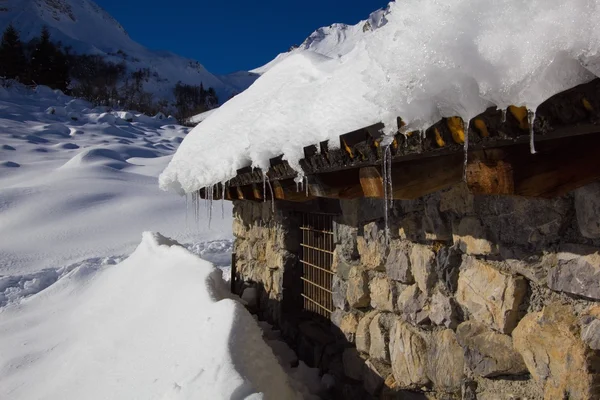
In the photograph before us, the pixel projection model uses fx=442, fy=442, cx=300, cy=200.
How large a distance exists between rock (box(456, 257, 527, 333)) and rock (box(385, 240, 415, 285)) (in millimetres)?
337

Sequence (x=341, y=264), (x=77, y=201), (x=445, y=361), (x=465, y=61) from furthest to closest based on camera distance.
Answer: (x=77, y=201)
(x=341, y=264)
(x=445, y=361)
(x=465, y=61)

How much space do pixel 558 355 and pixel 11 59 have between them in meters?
41.1

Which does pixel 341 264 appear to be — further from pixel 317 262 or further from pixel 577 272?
pixel 577 272

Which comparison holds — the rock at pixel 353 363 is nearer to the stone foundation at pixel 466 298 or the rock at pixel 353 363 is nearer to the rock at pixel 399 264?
the stone foundation at pixel 466 298

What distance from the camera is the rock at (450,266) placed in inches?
71.1

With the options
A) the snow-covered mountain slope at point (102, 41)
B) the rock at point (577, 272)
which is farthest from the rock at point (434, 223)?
the snow-covered mountain slope at point (102, 41)

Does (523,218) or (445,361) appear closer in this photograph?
(523,218)

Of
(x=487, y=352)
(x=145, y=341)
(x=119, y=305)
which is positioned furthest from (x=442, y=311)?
(x=119, y=305)

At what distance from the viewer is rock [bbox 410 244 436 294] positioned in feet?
6.30

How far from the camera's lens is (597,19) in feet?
2.86

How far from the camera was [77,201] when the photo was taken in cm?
1339

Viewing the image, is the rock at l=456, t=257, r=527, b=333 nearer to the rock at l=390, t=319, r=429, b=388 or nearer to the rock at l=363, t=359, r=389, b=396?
the rock at l=390, t=319, r=429, b=388

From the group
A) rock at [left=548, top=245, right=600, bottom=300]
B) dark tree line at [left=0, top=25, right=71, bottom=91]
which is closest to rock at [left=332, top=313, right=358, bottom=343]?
rock at [left=548, top=245, right=600, bottom=300]

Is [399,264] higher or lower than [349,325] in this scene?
higher
